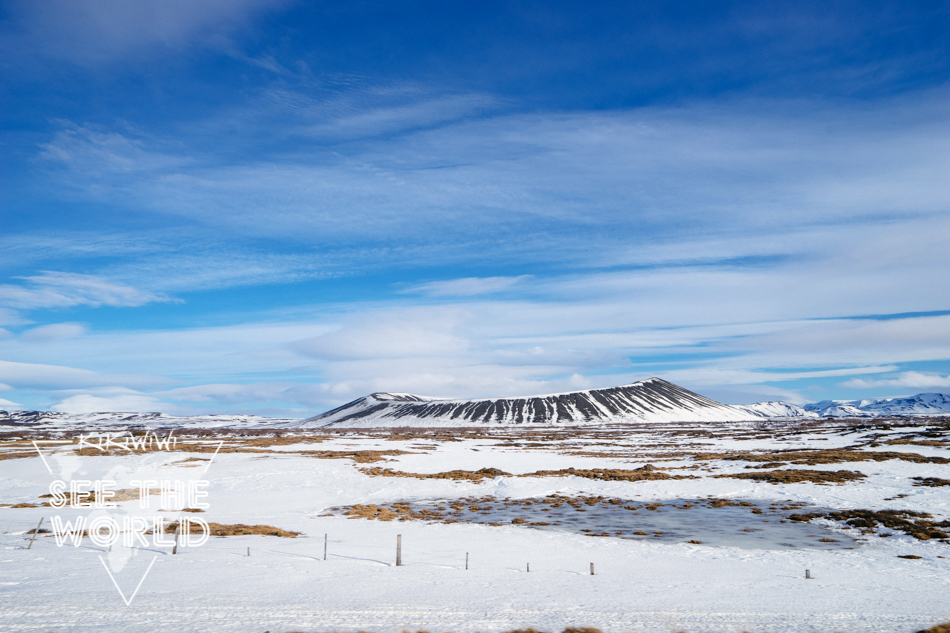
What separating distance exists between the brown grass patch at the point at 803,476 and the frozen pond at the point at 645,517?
9655 millimetres

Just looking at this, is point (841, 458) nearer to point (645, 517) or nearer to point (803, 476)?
point (803, 476)

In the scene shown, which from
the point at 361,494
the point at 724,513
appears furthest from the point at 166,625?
the point at 724,513

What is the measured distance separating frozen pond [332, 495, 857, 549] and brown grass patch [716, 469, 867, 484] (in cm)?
966

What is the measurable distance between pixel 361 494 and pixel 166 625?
3103 centimetres

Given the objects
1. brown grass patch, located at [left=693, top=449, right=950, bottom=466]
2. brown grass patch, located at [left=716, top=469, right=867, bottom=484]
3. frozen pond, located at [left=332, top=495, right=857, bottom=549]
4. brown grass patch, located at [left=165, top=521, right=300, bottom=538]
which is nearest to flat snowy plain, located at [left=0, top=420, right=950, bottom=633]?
brown grass patch, located at [left=165, top=521, right=300, bottom=538]

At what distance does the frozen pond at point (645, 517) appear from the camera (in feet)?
95.7

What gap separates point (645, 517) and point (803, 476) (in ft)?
73.2

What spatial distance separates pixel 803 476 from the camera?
48125 millimetres

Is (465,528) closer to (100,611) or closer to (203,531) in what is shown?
(203,531)

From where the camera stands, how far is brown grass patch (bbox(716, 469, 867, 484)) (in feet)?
152

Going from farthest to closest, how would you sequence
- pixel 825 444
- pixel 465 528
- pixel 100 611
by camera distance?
pixel 825 444
pixel 465 528
pixel 100 611

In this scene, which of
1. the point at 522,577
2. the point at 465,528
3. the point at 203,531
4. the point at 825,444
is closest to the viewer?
the point at 522,577

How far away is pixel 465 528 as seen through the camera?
107 ft

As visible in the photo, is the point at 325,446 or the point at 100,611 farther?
the point at 325,446
